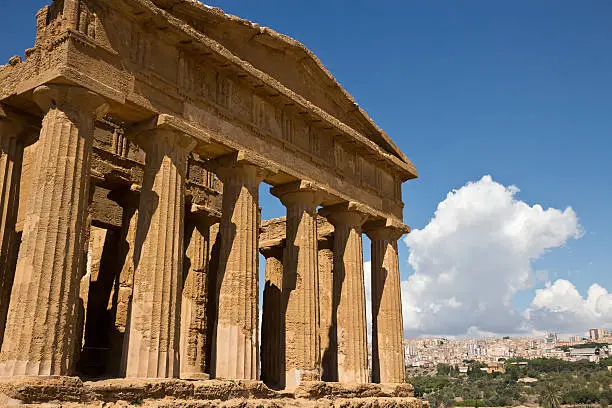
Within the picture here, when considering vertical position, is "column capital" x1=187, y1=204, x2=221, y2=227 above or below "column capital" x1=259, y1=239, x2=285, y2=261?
above

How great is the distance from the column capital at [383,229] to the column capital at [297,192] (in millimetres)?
4048

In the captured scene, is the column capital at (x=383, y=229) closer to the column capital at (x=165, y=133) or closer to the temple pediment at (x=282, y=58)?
the temple pediment at (x=282, y=58)

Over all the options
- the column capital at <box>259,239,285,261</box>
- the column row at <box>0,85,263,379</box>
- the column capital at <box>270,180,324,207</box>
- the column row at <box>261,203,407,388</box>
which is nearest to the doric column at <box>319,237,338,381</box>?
the column row at <box>261,203,407,388</box>

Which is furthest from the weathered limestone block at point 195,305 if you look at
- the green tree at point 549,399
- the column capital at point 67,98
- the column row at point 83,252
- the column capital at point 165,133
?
the green tree at point 549,399

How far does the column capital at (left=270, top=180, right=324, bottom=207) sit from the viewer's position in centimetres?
1773

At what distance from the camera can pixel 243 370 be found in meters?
14.5

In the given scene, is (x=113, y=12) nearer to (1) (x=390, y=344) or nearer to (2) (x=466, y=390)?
(1) (x=390, y=344)

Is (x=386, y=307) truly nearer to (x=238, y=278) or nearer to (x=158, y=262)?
(x=238, y=278)

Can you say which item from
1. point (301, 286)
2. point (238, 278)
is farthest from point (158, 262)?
point (301, 286)

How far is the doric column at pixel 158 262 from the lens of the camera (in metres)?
12.4

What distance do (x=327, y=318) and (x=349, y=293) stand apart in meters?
2.53

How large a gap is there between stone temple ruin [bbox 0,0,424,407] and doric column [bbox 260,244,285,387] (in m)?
0.07

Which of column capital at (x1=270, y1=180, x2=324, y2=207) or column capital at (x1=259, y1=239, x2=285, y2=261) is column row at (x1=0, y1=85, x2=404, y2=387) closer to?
column capital at (x1=270, y1=180, x2=324, y2=207)

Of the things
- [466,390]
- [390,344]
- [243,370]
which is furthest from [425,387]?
[243,370]
